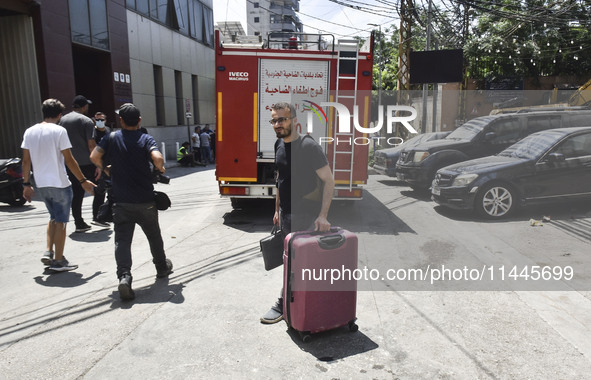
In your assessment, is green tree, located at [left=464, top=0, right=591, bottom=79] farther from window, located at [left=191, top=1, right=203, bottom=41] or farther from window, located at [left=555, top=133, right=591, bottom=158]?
window, located at [left=555, top=133, right=591, bottom=158]

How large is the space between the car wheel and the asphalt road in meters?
0.82

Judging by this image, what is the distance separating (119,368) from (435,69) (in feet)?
58.3

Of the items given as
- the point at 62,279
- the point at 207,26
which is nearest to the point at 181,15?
the point at 207,26

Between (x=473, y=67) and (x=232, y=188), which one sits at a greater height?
(x=473, y=67)

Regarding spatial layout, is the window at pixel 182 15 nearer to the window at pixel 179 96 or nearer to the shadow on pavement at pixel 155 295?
the window at pixel 179 96

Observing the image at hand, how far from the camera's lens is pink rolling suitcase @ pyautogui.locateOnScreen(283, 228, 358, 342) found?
3.27 m

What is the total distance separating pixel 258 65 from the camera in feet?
23.7

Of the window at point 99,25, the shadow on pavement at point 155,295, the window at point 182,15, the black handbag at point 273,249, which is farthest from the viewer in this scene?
the window at point 182,15

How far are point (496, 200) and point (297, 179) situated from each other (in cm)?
548

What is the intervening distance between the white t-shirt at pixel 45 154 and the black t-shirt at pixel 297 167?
2803mm

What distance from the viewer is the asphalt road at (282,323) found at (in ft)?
10.2

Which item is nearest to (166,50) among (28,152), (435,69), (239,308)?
(435,69)

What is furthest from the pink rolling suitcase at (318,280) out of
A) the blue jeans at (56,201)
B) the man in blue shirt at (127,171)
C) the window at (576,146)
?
the window at (576,146)

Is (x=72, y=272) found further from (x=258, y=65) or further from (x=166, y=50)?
(x=166, y=50)
